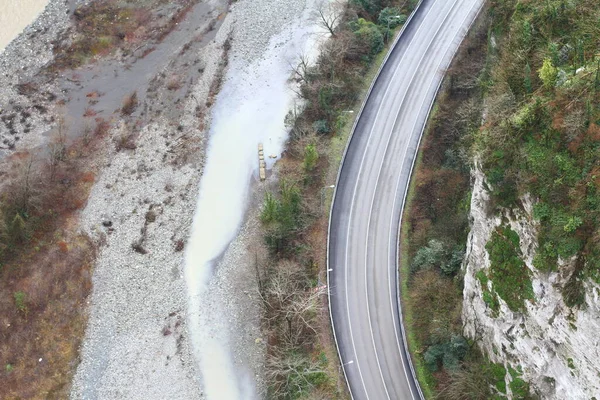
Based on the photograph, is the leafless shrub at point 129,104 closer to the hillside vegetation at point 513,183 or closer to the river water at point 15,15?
the river water at point 15,15

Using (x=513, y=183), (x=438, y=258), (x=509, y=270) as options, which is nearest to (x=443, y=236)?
(x=438, y=258)

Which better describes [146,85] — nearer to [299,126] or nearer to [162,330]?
[299,126]

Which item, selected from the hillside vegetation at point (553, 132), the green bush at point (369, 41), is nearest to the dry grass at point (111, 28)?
the green bush at point (369, 41)

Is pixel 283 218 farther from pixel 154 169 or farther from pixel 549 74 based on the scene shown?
pixel 549 74

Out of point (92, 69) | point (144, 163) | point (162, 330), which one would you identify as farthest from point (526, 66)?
point (92, 69)

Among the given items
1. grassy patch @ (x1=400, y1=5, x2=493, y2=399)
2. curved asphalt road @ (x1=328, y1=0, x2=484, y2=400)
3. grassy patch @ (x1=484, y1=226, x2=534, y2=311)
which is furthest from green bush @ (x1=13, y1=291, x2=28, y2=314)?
grassy patch @ (x1=484, y1=226, x2=534, y2=311)
